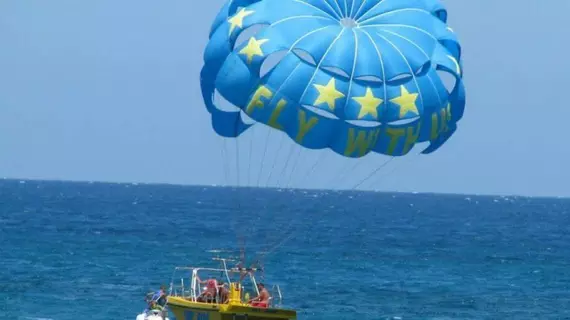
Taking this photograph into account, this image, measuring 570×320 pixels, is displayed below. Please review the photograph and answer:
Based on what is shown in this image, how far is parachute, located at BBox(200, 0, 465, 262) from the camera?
1107 inches

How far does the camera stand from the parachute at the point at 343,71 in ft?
92.3

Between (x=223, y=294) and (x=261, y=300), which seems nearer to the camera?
(x=261, y=300)

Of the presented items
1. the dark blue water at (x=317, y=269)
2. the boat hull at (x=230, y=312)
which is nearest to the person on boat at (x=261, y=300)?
the boat hull at (x=230, y=312)

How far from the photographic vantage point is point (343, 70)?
28078mm

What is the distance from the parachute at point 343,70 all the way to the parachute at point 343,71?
21 millimetres

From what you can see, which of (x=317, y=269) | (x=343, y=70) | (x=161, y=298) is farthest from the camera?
(x=317, y=269)

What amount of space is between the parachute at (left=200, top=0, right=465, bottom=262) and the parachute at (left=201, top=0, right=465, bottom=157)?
0.8 inches

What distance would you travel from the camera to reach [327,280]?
5162 centimetres

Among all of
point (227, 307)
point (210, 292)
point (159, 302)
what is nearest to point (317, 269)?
point (159, 302)

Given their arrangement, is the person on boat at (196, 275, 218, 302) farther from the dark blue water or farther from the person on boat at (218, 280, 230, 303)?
the dark blue water

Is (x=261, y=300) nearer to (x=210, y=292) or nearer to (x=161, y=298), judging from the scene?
(x=210, y=292)

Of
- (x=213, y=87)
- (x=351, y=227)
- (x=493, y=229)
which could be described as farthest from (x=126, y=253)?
(x=493, y=229)

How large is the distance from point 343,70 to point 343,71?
0.11 m

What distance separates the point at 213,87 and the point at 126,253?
31379 millimetres
